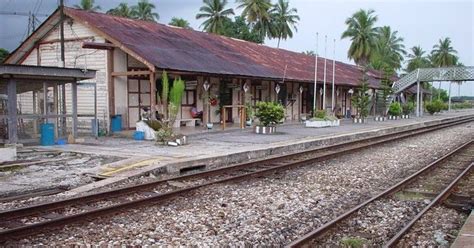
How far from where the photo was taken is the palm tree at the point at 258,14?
172 feet

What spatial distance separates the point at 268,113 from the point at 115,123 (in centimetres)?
581

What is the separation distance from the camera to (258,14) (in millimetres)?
53031

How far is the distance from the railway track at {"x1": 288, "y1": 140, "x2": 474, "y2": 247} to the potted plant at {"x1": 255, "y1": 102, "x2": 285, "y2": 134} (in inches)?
309

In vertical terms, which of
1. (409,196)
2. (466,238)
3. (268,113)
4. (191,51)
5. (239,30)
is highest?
(239,30)

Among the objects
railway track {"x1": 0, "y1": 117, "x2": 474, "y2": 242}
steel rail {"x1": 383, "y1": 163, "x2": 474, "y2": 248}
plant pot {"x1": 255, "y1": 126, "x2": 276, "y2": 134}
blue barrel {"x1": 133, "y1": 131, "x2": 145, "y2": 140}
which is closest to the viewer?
steel rail {"x1": 383, "y1": 163, "x2": 474, "y2": 248}

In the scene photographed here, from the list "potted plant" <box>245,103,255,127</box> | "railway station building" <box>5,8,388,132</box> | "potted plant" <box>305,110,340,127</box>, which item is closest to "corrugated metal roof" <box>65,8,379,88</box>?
"railway station building" <box>5,8,388,132</box>

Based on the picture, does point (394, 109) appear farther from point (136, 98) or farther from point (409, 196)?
point (409, 196)

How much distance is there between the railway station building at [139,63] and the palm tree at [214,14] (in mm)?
25327

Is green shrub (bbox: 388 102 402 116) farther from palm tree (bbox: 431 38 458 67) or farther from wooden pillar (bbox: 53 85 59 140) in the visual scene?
palm tree (bbox: 431 38 458 67)

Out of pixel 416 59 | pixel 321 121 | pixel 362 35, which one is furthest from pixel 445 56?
pixel 321 121

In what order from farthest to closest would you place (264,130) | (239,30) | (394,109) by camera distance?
(239,30)
(394,109)
(264,130)

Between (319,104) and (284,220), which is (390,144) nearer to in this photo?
(284,220)

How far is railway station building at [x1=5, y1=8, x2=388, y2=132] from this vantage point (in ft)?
58.0

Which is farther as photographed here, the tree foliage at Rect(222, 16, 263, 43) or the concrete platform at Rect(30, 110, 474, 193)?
the tree foliage at Rect(222, 16, 263, 43)
